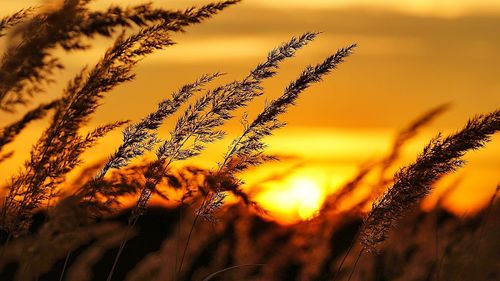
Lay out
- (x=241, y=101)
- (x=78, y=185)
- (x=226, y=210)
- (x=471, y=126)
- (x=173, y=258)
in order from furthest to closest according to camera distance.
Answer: (x=226, y=210) < (x=173, y=258) < (x=241, y=101) < (x=471, y=126) < (x=78, y=185)

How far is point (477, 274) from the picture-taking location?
441 centimetres

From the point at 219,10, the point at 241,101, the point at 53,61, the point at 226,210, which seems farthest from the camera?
the point at 226,210

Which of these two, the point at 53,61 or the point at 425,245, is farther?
the point at 425,245

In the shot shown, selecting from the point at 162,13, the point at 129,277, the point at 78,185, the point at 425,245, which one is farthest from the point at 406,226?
the point at 162,13

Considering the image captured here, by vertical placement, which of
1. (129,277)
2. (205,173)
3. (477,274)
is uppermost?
(205,173)

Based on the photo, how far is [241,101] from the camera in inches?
152

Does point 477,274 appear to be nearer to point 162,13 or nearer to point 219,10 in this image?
point 219,10

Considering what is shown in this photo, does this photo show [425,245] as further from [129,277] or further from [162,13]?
[162,13]

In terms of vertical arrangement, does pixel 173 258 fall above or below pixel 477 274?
above

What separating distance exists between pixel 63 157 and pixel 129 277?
2.86 ft

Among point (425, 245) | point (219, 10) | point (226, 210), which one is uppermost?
point (219, 10)

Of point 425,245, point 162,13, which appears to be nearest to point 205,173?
point 162,13

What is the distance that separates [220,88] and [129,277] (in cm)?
85

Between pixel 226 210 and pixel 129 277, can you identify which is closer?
pixel 129 277
